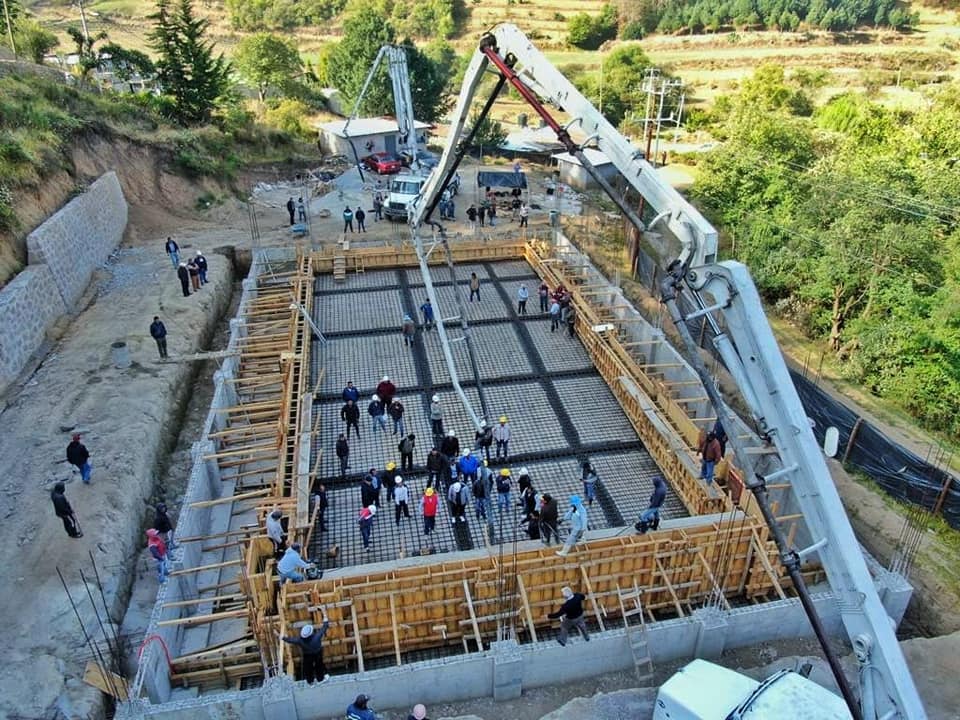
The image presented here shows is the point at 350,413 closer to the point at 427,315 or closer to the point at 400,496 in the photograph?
the point at 400,496

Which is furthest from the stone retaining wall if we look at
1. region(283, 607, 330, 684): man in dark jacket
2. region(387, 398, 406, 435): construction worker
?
region(283, 607, 330, 684): man in dark jacket

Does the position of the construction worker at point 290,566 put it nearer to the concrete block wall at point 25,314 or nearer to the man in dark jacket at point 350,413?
the man in dark jacket at point 350,413

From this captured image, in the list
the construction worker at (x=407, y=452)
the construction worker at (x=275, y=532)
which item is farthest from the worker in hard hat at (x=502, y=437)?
the construction worker at (x=275, y=532)

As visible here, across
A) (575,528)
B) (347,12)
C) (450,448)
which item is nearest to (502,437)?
(450,448)

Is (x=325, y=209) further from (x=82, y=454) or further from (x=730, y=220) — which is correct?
(x=82, y=454)

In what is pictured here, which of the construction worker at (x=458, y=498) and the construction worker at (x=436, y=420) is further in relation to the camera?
the construction worker at (x=436, y=420)

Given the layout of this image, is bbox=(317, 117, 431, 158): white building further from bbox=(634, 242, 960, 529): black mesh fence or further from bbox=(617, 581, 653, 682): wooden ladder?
bbox=(617, 581, 653, 682): wooden ladder

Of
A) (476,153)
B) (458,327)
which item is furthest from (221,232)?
(476,153)
